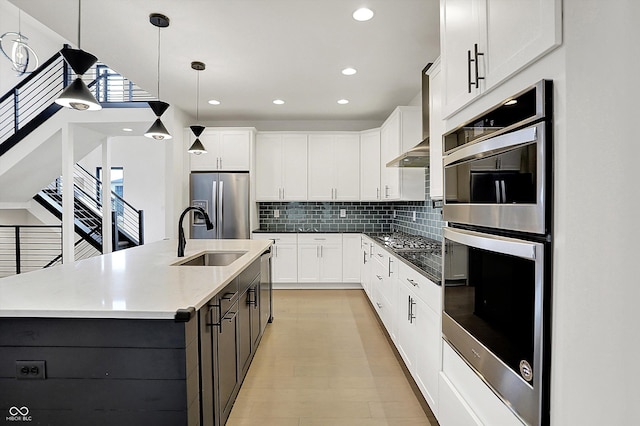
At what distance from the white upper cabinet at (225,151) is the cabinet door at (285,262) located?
4.39ft

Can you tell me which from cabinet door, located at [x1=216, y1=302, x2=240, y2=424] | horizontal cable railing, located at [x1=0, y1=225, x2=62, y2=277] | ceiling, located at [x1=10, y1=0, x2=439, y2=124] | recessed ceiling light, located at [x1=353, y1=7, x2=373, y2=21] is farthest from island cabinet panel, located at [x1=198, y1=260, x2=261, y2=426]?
horizontal cable railing, located at [x1=0, y1=225, x2=62, y2=277]

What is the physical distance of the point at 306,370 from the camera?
278 cm

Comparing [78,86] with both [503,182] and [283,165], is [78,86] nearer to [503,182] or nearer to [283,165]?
[503,182]

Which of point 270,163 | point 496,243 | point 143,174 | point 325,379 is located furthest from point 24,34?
point 496,243

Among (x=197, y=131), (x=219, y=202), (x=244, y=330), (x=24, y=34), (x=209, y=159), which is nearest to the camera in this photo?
(x=244, y=330)

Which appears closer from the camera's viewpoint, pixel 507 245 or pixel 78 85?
pixel 507 245

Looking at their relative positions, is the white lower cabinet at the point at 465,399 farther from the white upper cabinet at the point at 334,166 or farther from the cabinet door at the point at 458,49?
the white upper cabinet at the point at 334,166

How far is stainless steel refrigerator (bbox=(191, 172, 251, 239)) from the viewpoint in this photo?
5.11 meters

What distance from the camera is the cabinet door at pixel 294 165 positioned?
18.0ft

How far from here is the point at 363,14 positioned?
2588 millimetres

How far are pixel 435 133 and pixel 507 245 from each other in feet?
5.46

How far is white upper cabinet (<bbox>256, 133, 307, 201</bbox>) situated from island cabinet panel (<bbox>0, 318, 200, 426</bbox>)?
13.6 feet

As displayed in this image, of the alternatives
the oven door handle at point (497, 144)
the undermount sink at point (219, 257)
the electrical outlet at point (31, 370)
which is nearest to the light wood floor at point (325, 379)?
the undermount sink at point (219, 257)

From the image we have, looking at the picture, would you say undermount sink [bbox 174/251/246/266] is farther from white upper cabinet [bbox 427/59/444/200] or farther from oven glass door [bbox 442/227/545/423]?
oven glass door [bbox 442/227/545/423]
